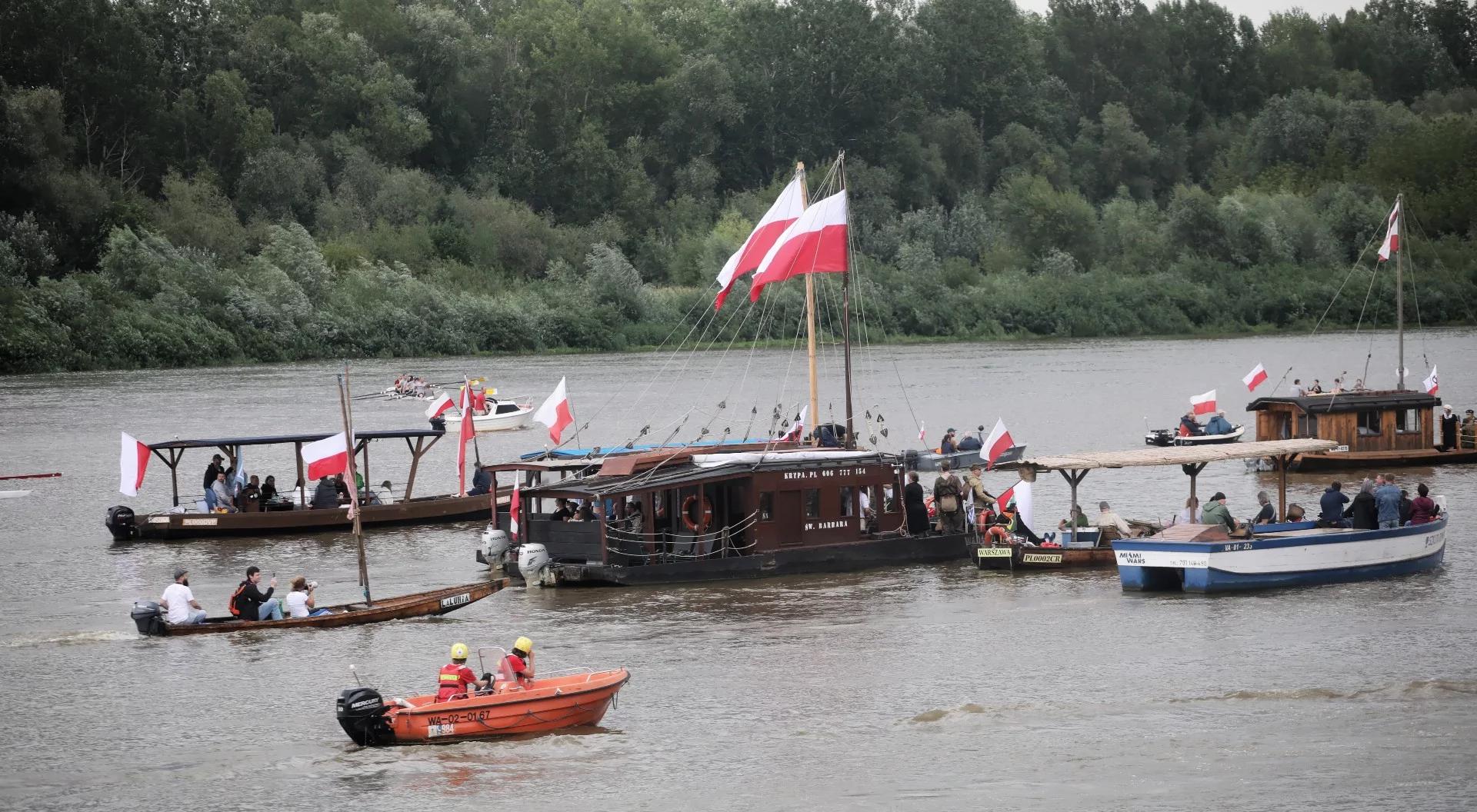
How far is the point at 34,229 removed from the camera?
11775cm

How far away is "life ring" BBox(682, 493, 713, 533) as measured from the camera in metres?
39.8

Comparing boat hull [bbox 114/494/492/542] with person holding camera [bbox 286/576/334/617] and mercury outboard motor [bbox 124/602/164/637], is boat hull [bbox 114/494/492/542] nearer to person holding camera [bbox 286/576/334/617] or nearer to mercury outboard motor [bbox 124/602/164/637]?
mercury outboard motor [bbox 124/602/164/637]

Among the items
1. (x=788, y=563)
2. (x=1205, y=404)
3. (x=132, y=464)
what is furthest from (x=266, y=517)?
(x=1205, y=404)

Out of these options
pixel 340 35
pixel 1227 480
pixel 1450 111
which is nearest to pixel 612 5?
pixel 340 35

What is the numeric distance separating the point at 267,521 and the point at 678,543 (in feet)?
44.8

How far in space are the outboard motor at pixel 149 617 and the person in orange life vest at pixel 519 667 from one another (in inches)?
399

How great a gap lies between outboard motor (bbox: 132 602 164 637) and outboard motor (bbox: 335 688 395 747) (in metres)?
9.16

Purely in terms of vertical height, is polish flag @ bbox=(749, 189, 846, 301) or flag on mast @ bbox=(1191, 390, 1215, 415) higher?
polish flag @ bbox=(749, 189, 846, 301)

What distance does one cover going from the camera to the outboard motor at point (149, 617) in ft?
116

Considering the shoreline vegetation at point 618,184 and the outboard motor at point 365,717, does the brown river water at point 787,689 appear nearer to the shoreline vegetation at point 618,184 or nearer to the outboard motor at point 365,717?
the outboard motor at point 365,717

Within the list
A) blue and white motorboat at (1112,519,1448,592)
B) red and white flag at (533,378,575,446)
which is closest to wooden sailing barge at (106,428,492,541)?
red and white flag at (533,378,575,446)

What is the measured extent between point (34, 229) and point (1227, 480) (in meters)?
84.3

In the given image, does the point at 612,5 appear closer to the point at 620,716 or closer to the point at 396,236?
the point at 396,236

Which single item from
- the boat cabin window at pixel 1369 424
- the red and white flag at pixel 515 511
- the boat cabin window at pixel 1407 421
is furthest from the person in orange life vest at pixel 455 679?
the boat cabin window at pixel 1407 421
